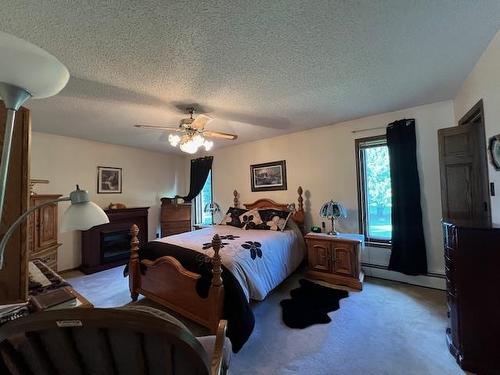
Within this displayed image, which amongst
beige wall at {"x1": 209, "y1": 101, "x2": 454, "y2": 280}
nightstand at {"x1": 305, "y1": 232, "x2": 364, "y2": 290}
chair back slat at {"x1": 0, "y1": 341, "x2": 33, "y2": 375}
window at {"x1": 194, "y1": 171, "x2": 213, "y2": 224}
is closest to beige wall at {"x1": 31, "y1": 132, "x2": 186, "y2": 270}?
window at {"x1": 194, "y1": 171, "x2": 213, "y2": 224}

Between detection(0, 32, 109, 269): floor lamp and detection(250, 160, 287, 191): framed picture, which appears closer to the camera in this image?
detection(0, 32, 109, 269): floor lamp

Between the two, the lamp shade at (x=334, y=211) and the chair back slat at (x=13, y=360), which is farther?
the lamp shade at (x=334, y=211)

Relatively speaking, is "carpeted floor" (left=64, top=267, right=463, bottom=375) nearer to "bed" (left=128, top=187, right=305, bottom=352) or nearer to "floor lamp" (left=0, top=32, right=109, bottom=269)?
"bed" (left=128, top=187, right=305, bottom=352)

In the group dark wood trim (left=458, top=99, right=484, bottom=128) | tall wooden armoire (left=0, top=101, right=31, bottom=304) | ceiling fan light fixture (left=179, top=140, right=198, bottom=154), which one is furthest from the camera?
ceiling fan light fixture (left=179, top=140, right=198, bottom=154)

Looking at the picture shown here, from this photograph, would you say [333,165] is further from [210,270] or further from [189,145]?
[210,270]

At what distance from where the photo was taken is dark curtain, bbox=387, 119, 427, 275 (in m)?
2.92

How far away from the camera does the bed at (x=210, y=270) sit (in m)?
2.04

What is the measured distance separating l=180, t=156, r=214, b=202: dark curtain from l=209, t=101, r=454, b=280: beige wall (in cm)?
30

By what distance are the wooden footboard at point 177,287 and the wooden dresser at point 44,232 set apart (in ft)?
4.75

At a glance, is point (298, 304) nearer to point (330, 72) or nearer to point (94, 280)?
point (330, 72)

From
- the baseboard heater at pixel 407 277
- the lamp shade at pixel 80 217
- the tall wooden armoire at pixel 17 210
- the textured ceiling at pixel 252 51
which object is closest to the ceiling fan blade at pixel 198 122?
the textured ceiling at pixel 252 51

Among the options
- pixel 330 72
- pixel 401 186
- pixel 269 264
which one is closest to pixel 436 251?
pixel 401 186

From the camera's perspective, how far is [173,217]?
5.11 m

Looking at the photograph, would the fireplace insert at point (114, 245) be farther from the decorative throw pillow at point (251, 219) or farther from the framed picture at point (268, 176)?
the framed picture at point (268, 176)
